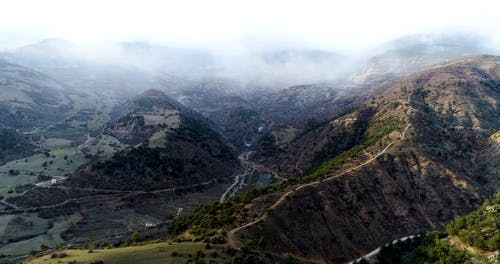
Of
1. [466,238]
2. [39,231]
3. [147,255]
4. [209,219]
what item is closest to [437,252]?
[466,238]

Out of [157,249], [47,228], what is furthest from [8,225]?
[157,249]

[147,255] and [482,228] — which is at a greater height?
[147,255]

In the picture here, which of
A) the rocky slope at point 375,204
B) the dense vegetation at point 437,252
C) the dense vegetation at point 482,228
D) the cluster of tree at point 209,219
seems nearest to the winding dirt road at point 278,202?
the rocky slope at point 375,204

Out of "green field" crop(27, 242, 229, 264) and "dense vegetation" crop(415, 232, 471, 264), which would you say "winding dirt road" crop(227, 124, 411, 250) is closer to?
"green field" crop(27, 242, 229, 264)

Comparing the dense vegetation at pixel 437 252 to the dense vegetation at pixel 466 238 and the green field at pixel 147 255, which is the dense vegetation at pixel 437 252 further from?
the green field at pixel 147 255

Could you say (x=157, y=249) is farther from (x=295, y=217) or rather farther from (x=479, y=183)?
(x=479, y=183)

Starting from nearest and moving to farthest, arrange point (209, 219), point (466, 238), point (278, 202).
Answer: point (466, 238), point (209, 219), point (278, 202)

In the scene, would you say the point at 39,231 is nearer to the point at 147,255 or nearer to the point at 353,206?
the point at 147,255

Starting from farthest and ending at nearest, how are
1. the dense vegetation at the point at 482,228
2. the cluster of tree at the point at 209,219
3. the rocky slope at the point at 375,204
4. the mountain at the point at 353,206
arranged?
1. the rocky slope at the point at 375,204
2. the mountain at the point at 353,206
3. the cluster of tree at the point at 209,219
4. the dense vegetation at the point at 482,228
